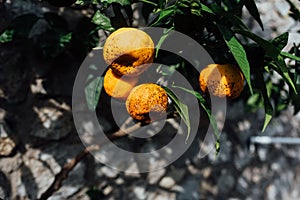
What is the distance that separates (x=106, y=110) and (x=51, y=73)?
0.21m

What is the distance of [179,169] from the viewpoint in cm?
149

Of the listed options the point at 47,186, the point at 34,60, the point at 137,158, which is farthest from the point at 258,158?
the point at 34,60

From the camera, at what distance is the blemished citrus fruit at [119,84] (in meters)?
0.70

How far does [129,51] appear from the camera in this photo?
641 mm

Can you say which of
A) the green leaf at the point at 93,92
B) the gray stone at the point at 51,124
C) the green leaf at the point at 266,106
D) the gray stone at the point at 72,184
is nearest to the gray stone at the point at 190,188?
the gray stone at the point at 72,184

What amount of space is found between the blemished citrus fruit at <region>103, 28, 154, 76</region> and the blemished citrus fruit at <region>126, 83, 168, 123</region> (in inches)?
1.6

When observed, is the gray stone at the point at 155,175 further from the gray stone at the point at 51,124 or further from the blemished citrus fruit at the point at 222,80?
the blemished citrus fruit at the point at 222,80

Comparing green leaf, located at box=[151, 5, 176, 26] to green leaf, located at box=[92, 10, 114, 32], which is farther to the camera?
green leaf, located at box=[92, 10, 114, 32]

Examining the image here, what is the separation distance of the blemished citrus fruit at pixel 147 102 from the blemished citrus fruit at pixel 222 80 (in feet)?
0.31

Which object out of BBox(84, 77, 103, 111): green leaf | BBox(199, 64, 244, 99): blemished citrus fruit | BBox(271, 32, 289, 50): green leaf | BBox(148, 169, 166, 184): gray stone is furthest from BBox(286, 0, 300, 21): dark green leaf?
BBox(148, 169, 166, 184): gray stone

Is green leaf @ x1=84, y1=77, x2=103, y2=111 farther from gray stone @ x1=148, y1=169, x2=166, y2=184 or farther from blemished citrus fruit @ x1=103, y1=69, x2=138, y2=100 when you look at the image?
gray stone @ x1=148, y1=169, x2=166, y2=184

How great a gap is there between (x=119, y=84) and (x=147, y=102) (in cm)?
8

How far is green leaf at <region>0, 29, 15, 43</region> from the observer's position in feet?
3.27

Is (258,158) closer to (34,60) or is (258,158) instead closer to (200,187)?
(200,187)
